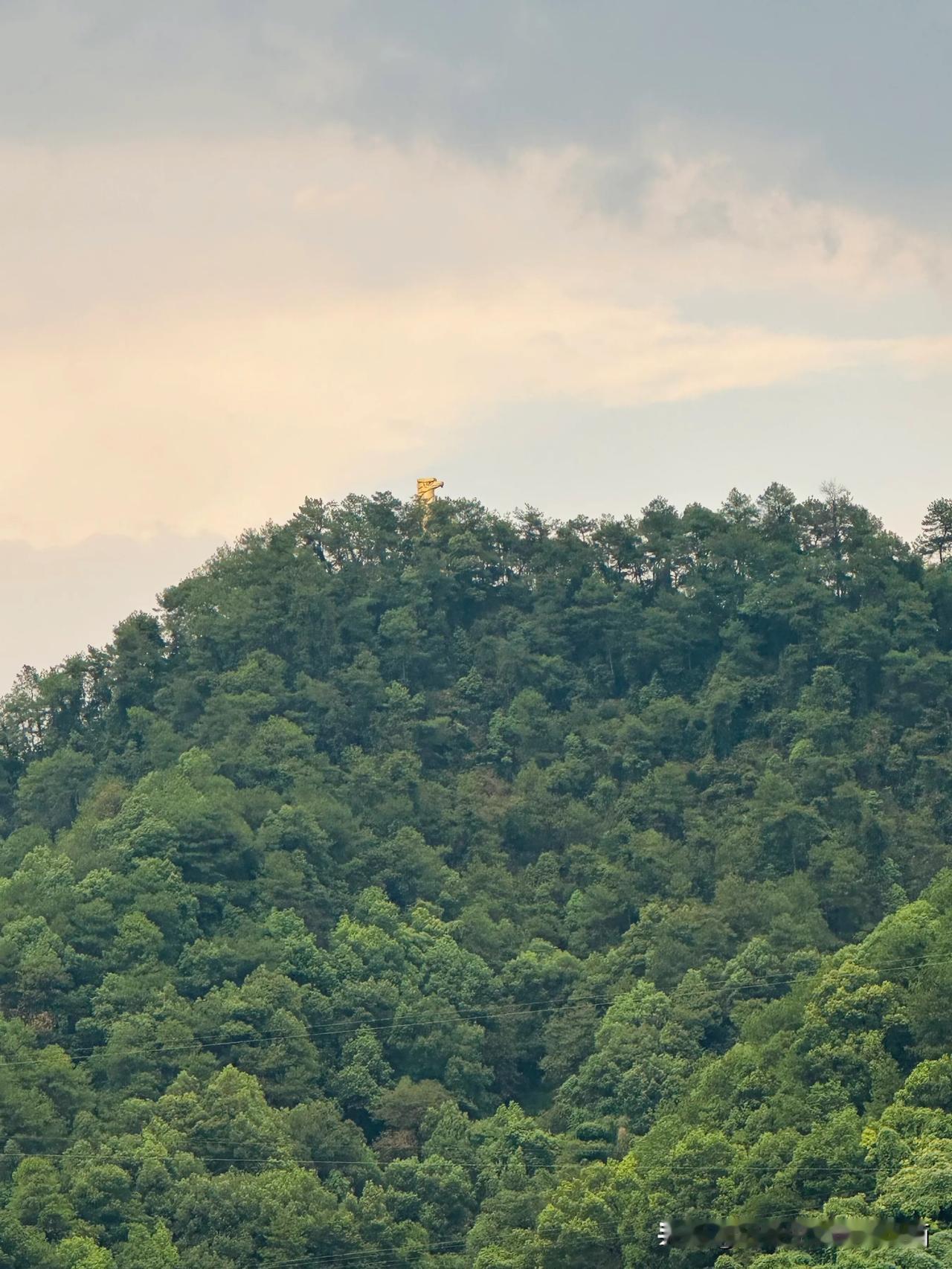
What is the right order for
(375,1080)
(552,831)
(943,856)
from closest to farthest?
(375,1080), (943,856), (552,831)

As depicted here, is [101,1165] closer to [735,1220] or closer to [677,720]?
[735,1220]

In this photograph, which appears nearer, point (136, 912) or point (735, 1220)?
point (735, 1220)

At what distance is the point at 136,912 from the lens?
7944 centimetres

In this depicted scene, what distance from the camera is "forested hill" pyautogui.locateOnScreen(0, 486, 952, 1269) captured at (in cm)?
6744

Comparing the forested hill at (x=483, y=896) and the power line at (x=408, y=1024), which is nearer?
the forested hill at (x=483, y=896)

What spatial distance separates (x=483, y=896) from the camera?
85.3 metres

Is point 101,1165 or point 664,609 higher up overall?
point 664,609

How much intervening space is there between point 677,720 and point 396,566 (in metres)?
11.0

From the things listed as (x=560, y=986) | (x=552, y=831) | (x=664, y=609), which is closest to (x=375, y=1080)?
(x=560, y=986)

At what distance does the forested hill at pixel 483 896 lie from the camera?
67438mm

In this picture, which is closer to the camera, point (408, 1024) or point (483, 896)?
point (408, 1024)

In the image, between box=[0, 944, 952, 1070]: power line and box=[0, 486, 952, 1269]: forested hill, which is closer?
box=[0, 486, 952, 1269]: forested hill

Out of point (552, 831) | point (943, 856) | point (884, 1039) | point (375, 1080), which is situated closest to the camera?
point (884, 1039)

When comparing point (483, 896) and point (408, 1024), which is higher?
point (483, 896)
